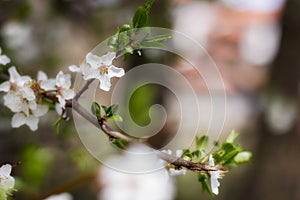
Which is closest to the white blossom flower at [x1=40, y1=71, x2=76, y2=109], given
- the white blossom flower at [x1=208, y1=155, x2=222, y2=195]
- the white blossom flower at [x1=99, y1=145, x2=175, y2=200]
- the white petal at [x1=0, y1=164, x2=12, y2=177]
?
the white petal at [x1=0, y1=164, x2=12, y2=177]

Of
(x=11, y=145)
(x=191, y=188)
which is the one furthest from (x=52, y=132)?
(x=191, y=188)

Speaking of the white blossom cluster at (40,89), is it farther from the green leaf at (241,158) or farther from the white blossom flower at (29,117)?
the green leaf at (241,158)

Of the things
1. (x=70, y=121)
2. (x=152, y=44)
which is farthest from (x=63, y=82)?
(x=70, y=121)

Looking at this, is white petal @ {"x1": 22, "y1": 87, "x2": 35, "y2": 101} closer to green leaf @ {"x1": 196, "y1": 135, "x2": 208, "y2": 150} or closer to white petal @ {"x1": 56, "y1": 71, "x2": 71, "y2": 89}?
white petal @ {"x1": 56, "y1": 71, "x2": 71, "y2": 89}

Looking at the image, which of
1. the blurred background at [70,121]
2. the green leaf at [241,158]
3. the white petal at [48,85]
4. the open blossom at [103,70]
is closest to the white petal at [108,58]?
the open blossom at [103,70]

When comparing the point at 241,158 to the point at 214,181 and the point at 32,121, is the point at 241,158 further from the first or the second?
the point at 32,121

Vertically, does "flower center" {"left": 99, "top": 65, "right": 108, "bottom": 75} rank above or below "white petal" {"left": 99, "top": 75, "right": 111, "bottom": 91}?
above

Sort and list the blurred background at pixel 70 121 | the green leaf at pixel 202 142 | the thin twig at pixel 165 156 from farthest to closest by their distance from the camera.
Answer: the blurred background at pixel 70 121 < the green leaf at pixel 202 142 < the thin twig at pixel 165 156
